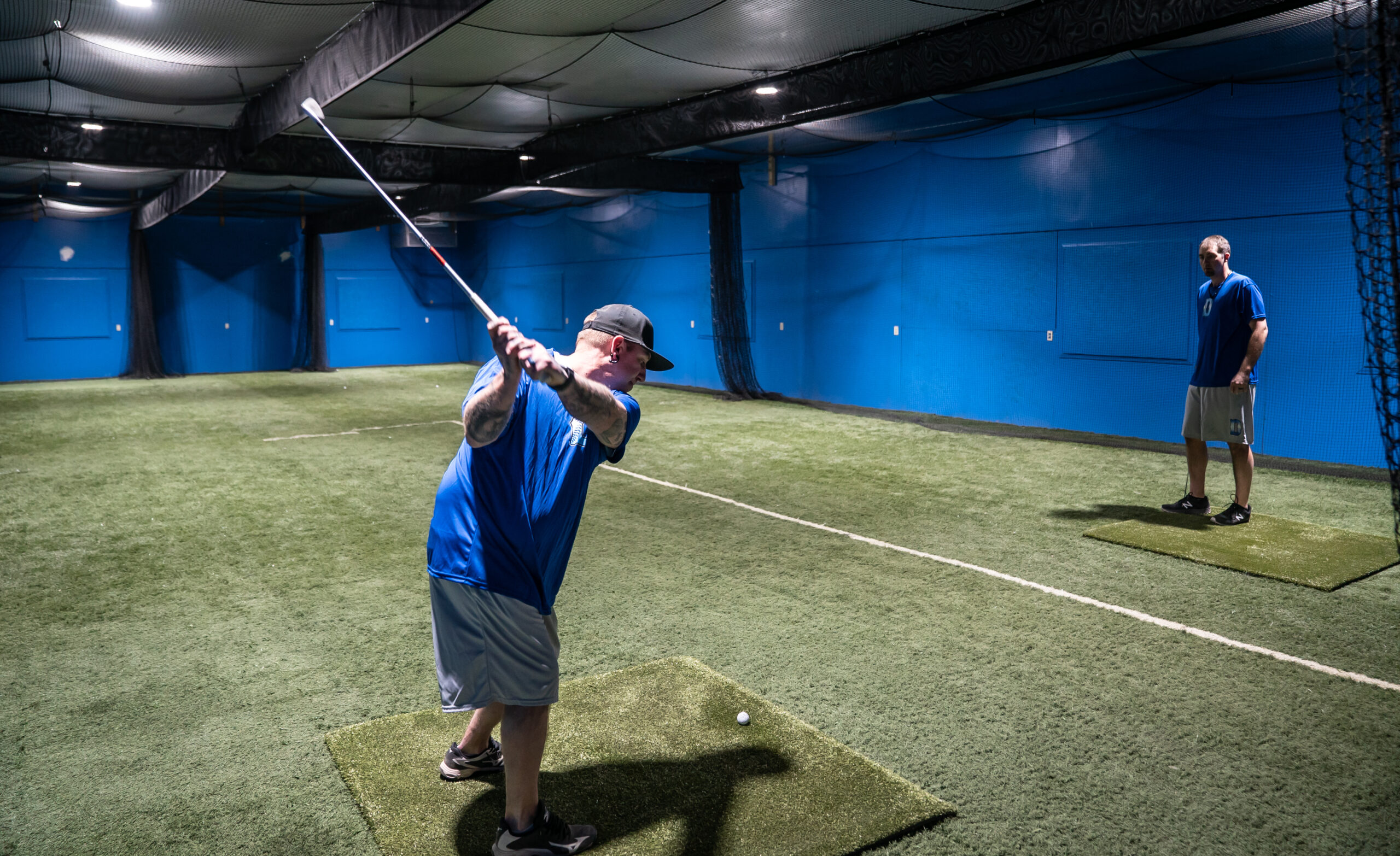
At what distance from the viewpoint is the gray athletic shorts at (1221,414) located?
529 centimetres

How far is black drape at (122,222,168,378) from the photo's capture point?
1688cm

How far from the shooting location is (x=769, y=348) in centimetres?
1325

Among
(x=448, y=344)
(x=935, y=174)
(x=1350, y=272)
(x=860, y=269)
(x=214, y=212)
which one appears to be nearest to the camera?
(x=1350, y=272)

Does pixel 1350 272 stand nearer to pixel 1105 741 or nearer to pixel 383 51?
pixel 1105 741

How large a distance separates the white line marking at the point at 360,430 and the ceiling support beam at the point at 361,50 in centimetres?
304

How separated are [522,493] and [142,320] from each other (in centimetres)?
1793

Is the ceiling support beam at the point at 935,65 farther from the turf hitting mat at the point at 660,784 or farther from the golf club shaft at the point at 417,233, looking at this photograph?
the turf hitting mat at the point at 660,784

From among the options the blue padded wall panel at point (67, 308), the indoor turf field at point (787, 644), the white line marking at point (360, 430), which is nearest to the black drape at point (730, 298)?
the white line marking at point (360, 430)

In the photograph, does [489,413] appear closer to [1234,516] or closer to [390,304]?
[1234,516]

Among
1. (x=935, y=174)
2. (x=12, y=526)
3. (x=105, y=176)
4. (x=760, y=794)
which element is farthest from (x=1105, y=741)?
(x=105, y=176)

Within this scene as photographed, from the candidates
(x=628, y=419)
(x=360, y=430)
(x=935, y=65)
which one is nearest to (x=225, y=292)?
(x=360, y=430)

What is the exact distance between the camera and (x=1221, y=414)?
17.6 feet

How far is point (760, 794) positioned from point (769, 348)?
1089 cm

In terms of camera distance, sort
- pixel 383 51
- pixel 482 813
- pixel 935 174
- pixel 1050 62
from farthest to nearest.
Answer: pixel 935 174
pixel 383 51
pixel 1050 62
pixel 482 813
